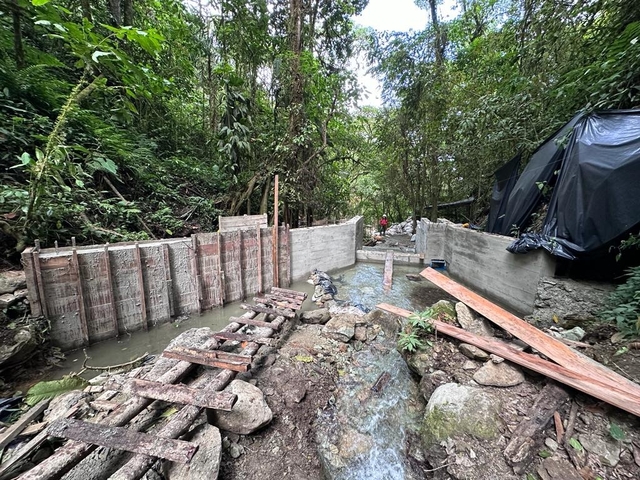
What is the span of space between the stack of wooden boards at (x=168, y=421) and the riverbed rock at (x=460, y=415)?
2015 mm

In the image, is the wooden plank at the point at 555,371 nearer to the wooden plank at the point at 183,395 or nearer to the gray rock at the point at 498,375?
the gray rock at the point at 498,375

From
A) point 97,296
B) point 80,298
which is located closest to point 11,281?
point 80,298

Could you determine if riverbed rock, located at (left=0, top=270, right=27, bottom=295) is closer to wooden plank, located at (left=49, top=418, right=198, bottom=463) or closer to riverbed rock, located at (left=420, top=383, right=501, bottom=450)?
wooden plank, located at (left=49, top=418, right=198, bottom=463)

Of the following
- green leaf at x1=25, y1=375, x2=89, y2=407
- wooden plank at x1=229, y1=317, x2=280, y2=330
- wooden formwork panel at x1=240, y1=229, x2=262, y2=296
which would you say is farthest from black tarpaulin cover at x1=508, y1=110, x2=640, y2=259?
green leaf at x1=25, y1=375, x2=89, y2=407

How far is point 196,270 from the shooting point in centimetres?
497

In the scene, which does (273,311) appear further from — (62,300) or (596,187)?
(596,187)

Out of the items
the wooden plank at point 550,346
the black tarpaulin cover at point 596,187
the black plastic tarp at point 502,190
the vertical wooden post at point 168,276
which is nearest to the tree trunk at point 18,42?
the vertical wooden post at point 168,276

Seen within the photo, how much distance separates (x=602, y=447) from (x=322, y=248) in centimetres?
680

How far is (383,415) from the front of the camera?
9.38 ft

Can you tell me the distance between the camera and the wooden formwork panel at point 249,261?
19.3 feet

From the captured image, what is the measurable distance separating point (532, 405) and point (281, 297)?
3.91 meters

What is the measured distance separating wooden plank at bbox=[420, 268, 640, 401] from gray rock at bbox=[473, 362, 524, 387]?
40 cm

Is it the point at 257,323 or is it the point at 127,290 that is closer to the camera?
the point at 257,323

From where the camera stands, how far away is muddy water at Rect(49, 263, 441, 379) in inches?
139
